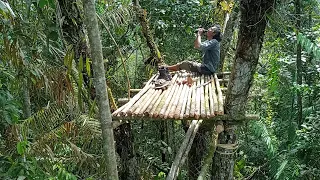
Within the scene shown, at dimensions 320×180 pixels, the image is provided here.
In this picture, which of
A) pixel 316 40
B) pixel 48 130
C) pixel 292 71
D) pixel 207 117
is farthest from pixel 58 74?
pixel 292 71

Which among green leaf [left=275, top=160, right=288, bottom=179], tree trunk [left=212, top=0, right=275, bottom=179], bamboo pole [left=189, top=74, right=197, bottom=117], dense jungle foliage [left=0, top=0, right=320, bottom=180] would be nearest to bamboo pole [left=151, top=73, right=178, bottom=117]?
bamboo pole [left=189, top=74, right=197, bottom=117]

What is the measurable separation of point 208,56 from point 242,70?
185 cm

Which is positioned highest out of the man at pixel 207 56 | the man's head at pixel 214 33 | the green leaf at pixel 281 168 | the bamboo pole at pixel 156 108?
the man's head at pixel 214 33

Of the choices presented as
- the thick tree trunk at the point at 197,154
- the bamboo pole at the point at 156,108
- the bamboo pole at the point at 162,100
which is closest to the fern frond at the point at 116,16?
the bamboo pole at the point at 162,100

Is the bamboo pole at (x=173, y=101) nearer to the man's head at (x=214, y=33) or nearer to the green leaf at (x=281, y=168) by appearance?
the man's head at (x=214, y=33)

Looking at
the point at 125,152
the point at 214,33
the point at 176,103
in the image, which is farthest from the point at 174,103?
the point at 214,33

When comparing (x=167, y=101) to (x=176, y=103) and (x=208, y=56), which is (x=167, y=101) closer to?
(x=176, y=103)

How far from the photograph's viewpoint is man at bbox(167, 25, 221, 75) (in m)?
4.45

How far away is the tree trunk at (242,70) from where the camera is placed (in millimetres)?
2471

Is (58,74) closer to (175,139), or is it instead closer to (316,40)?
(316,40)

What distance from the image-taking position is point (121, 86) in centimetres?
426

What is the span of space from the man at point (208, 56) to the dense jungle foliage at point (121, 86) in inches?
15.3

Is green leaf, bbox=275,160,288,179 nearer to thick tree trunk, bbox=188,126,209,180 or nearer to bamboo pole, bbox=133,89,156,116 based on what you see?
thick tree trunk, bbox=188,126,209,180

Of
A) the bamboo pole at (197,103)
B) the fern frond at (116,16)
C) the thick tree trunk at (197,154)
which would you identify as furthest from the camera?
the thick tree trunk at (197,154)
